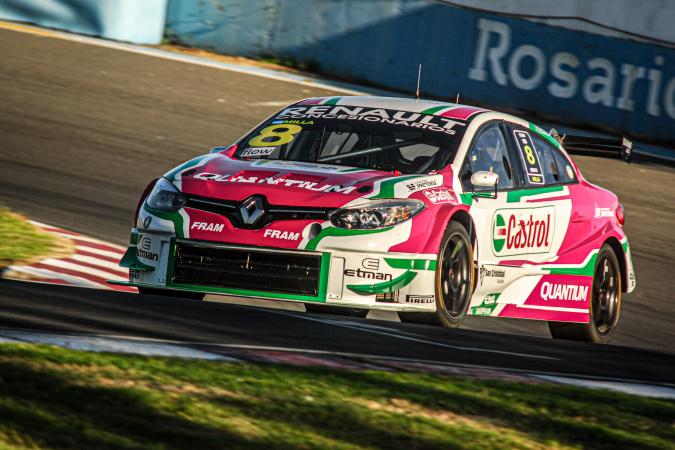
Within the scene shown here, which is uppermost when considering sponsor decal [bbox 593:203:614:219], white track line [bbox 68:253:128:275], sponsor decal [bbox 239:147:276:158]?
sponsor decal [bbox 239:147:276:158]

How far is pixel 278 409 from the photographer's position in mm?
3695

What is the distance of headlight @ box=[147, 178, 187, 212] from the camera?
21.3 feet

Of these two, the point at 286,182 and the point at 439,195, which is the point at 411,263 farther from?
the point at 286,182

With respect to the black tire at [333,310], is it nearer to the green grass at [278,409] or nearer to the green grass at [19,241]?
the green grass at [19,241]

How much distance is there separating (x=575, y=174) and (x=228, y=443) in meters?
5.86

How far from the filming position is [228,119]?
15578mm

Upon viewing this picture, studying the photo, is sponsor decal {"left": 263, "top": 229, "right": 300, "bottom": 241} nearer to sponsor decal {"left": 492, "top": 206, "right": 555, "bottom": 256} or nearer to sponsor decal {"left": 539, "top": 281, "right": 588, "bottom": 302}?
sponsor decal {"left": 492, "top": 206, "right": 555, "bottom": 256}

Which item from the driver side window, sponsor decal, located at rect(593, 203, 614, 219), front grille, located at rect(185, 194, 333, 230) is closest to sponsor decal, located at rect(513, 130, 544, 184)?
the driver side window

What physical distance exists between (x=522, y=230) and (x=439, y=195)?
1.16 meters

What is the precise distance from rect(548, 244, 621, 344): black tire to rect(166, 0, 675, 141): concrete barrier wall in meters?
10.8

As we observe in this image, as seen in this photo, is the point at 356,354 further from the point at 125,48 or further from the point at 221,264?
the point at 125,48

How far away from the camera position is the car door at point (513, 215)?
7.16 metres

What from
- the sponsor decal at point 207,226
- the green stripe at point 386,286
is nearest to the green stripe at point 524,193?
the green stripe at point 386,286

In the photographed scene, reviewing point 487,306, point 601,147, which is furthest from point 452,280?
point 601,147
